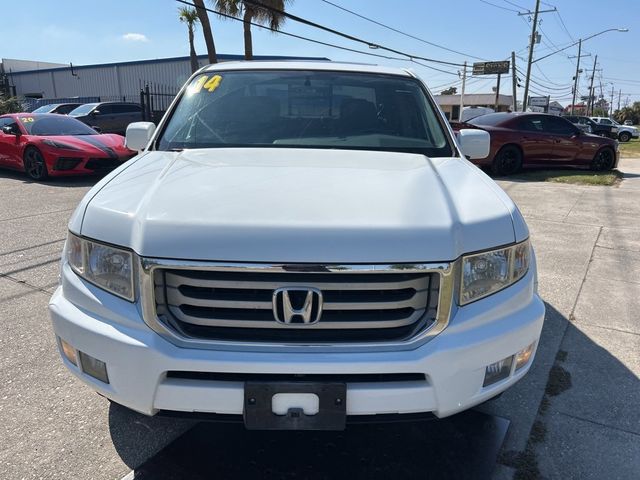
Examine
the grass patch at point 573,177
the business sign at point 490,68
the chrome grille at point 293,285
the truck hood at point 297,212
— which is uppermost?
the business sign at point 490,68

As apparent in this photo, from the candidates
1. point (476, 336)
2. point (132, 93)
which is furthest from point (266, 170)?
point (132, 93)

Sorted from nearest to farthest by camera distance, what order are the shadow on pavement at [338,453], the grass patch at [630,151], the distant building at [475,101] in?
1. the shadow on pavement at [338,453]
2. the grass patch at [630,151]
3. the distant building at [475,101]

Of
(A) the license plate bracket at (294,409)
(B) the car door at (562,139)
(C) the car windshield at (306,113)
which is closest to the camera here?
(A) the license plate bracket at (294,409)

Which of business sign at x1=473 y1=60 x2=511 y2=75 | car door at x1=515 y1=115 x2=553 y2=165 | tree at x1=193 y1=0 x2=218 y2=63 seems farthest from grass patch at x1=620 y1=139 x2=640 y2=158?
business sign at x1=473 y1=60 x2=511 y2=75

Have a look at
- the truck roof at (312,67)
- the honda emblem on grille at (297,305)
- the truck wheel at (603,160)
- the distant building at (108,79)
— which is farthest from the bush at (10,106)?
the honda emblem on grille at (297,305)

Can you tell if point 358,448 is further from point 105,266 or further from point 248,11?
point 248,11

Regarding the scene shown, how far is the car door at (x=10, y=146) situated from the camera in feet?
34.4

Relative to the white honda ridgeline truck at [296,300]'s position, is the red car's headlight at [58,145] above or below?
below

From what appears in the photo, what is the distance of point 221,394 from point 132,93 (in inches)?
1358

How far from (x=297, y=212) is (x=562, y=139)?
1255cm

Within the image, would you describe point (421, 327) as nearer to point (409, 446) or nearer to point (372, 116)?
point (409, 446)

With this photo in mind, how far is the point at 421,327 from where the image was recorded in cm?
189

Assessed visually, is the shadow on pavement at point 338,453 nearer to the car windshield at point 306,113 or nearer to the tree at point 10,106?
the car windshield at point 306,113

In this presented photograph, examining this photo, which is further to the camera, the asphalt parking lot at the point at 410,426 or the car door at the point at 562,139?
the car door at the point at 562,139
